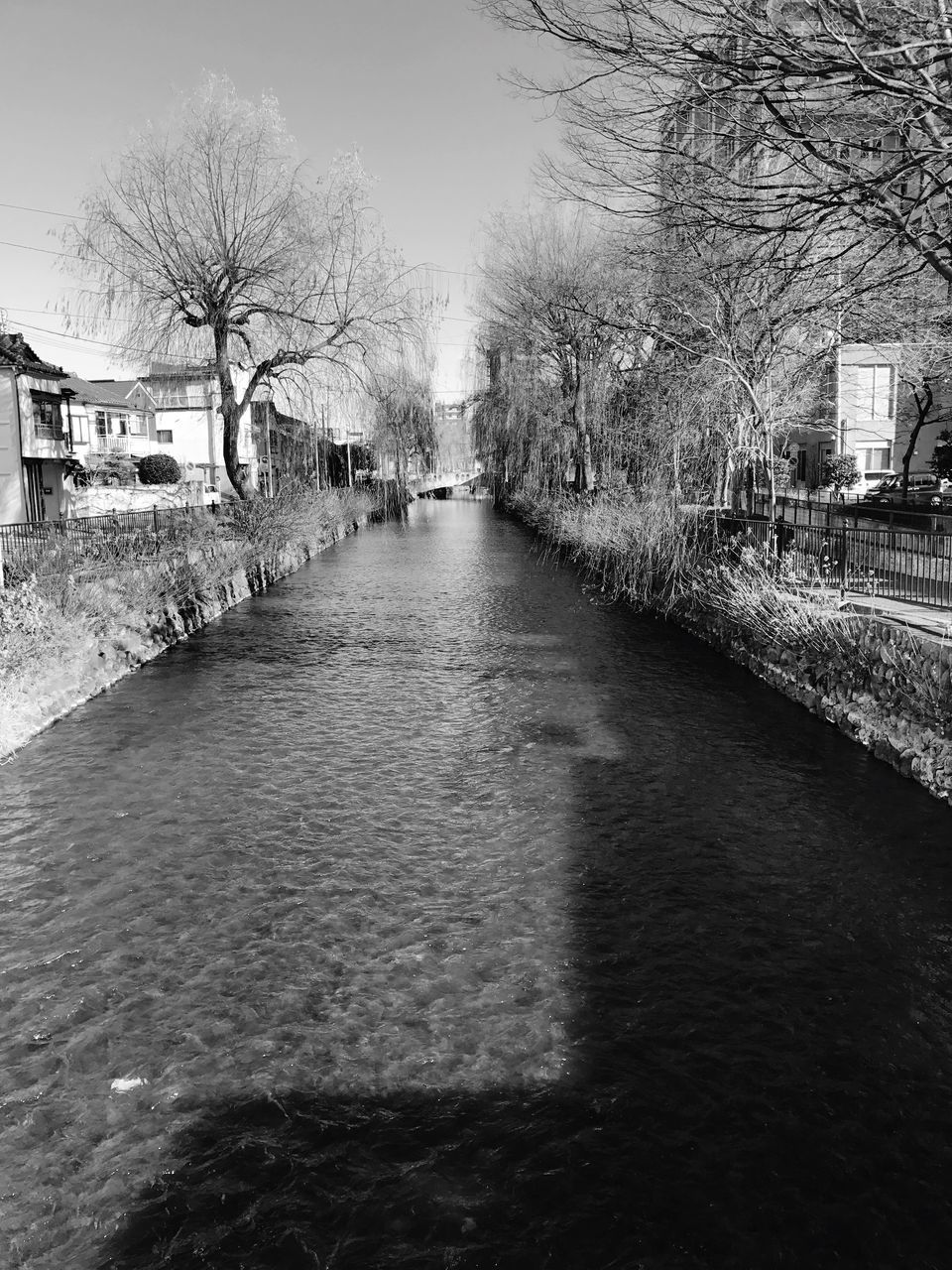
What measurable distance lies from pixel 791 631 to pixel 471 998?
8.73m

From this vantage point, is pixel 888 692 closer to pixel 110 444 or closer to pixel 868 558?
pixel 868 558

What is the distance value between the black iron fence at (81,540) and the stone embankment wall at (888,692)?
1111 centimetres

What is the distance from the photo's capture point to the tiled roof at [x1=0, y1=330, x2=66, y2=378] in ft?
115

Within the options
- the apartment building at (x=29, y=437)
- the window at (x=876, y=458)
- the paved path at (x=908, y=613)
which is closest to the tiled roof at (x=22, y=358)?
the apartment building at (x=29, y=437)

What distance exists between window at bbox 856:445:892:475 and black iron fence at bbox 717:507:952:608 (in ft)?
141

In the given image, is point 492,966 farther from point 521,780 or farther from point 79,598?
point 79,598

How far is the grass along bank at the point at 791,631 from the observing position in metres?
9.70

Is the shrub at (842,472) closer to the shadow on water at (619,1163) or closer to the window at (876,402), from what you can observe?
the window at (876,402)

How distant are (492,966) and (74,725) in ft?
25.0

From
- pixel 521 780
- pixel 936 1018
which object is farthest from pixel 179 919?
pixel 936 1018

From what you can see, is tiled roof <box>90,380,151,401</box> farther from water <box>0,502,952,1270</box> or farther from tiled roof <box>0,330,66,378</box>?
water <box>0,502,952,1270</box>

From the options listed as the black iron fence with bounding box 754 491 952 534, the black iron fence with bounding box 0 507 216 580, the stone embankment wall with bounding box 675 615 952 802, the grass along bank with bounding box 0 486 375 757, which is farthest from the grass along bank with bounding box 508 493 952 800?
the black iron fence with bounding box 0 507 216 580

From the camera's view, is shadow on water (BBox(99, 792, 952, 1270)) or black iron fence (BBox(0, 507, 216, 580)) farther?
black iron fence (BBox(0, 507, 216, 580))

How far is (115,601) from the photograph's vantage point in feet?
50.7
